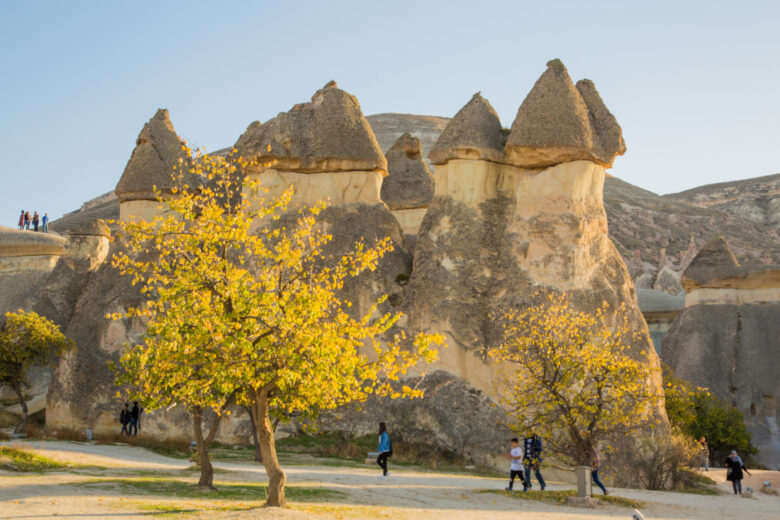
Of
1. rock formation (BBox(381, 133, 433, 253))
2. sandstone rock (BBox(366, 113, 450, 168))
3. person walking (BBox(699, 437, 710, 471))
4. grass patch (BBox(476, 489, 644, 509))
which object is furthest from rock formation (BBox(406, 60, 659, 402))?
sandstone rock (BBox(366, 113, 450, 168))

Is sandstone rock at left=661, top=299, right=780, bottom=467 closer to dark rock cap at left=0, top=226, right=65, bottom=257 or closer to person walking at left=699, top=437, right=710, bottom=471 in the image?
person walking at left=699, top=437, right=710, bottom=471

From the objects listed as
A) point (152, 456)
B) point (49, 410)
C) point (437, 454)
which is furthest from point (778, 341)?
point (49, 410)

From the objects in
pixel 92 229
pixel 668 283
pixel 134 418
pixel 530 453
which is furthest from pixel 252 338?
pixel 668 283

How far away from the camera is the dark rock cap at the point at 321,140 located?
76.1 feet

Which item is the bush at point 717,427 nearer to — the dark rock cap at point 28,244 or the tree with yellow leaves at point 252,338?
the tree with yellow leaves at point 252,338

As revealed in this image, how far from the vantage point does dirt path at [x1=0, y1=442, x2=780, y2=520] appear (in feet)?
33.2

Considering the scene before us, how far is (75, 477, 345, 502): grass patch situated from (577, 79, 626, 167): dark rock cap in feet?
38.8

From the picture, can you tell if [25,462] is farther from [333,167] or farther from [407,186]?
[407,186]

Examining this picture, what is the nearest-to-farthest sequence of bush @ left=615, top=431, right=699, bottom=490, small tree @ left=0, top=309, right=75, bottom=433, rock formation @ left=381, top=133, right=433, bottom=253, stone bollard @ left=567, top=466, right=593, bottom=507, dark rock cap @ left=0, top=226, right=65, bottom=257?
stone bollard @ left=567, top=466, right=593, bottom=507 < bush @ left=615, top=431, right=699, bottom=490 < small tree @ left=0, top=309, right=75, bottom=433 < rock formation @ left=381, top=133, right=433, bottom=253 < dark rock cap @ left=0, top=226, right=65, bottom=257

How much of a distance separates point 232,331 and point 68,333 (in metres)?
15.7

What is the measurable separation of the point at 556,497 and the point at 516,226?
8207 mm

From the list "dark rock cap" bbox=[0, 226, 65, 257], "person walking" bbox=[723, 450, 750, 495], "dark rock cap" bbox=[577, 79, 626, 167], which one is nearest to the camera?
"person walking" bbox=[723, 450, 750, 495]

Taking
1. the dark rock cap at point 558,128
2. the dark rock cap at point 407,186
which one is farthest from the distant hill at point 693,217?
the dark rock cap at point 558,128

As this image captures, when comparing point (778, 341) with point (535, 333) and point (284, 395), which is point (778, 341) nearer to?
point (535, 333)
